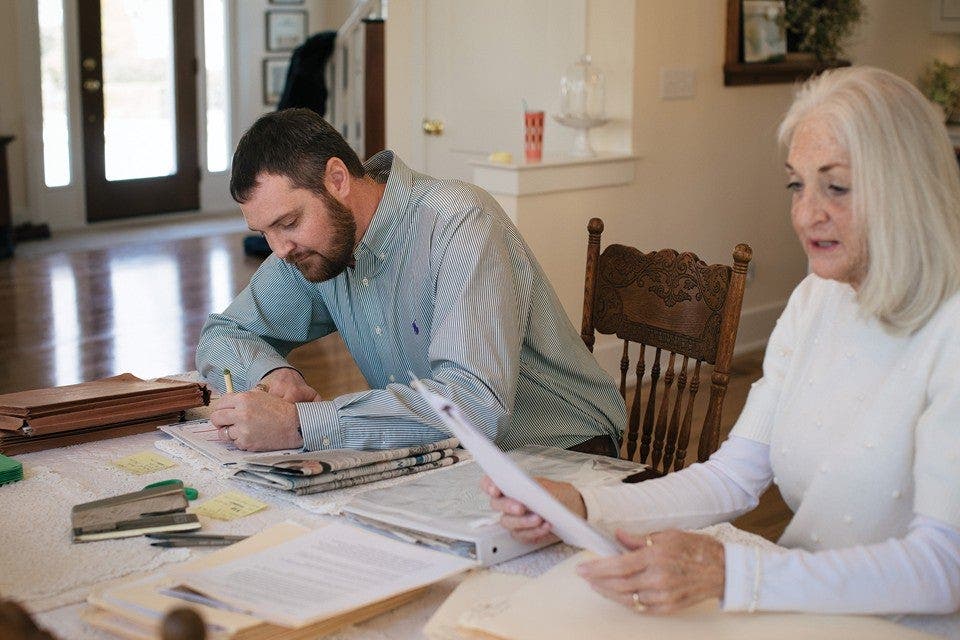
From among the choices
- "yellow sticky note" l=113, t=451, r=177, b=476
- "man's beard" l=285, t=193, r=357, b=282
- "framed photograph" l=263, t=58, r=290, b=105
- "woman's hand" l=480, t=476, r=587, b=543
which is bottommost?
"yellow sticky note" l=113, t=451, r=177, b=476

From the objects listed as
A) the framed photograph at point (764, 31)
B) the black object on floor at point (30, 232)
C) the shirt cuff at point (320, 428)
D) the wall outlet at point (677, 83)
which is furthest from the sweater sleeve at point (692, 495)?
the black object on floor at point (30, 232)

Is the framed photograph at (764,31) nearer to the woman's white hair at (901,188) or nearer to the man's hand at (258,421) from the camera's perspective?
the man's hand at (258,421)

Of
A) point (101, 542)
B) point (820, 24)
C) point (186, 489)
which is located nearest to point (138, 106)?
point (820, 24)

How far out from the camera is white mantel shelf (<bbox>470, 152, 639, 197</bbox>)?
172 inches

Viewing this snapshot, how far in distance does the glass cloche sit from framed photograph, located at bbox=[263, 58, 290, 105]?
5.04 meters

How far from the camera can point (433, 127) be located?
18.0 ft

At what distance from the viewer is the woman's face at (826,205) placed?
1317 mm

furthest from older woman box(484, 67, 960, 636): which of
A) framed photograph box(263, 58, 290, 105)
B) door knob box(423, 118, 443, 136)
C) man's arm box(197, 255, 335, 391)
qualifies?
framed photograph box(263, 58, 290, 105)

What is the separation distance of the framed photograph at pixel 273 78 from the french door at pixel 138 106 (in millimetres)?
635

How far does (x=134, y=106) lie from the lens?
28.0 ft

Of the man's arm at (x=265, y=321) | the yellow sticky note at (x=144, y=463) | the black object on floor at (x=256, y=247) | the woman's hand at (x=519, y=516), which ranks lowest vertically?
the black object on floor at (x=256, y=247)

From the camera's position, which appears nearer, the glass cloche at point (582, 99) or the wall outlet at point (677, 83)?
the glass cloche at point (582, 99)

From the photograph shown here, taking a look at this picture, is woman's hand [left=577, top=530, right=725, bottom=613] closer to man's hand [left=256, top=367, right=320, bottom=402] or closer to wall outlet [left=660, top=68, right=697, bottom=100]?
man's hand [left=256, top=367, right=320, bottom=402]

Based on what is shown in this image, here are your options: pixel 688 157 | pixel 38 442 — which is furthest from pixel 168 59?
pixel 38 442
